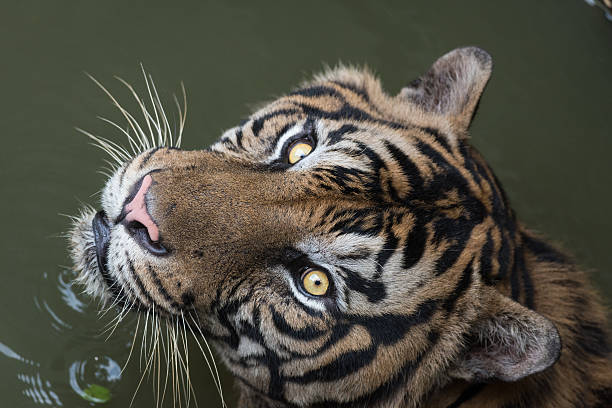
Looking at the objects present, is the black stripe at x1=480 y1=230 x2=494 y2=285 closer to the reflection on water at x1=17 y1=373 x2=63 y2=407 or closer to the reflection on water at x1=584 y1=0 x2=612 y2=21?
the reflection on water at x1=17 y1=373 x2=63 y2=407

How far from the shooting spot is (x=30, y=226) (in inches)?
190

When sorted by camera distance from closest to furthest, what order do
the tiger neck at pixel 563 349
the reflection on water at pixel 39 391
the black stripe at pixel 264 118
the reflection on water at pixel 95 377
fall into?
the tiger neck at pixel 563 349
the black stripe at pixel 264 118
the reflection on water at pixel 39 391
the reflection on water at pixel 95 377

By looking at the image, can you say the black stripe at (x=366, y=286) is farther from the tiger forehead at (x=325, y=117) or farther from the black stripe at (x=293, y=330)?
the tiger forehead at (x=325, y=117)

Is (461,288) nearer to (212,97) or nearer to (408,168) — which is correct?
(408,168)

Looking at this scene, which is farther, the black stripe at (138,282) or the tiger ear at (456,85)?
the tiger ear at (456,85)

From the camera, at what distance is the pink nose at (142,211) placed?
284cm

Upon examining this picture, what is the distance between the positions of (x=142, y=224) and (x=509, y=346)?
65.2 inches

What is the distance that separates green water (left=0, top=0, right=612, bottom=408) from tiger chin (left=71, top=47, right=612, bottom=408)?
4.40ft

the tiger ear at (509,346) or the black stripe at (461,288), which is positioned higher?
the black stripe at (461,288)

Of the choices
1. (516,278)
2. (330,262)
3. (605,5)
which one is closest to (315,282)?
(330,262)

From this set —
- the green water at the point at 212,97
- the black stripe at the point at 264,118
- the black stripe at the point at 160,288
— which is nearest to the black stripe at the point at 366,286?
the black stripe at the point at 160,288

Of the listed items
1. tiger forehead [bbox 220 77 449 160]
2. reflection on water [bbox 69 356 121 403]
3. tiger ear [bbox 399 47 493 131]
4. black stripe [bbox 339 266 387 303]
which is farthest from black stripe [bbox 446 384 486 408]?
reflection on water [bbox 69 356 121 403]

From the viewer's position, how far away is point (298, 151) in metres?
3.26

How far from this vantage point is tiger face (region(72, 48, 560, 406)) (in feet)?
9.48
